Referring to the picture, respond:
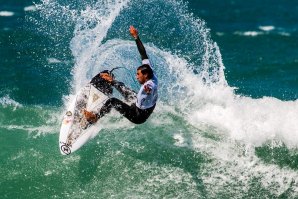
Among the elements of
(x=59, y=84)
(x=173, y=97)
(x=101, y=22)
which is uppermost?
(x=101, y=22)

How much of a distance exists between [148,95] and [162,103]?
349 cm

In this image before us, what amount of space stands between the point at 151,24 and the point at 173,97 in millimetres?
6242

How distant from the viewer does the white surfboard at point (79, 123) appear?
13016mm

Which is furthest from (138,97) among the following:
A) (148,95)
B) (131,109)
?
(131,109)

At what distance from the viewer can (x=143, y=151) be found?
13.6 meters

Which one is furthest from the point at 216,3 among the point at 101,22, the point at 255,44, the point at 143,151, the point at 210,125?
the point at 143,151

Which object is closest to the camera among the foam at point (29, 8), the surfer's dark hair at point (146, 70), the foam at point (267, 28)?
the surfer's dark hair at point (146, 70)

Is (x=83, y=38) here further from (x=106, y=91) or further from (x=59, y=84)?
(x=106, y=91)

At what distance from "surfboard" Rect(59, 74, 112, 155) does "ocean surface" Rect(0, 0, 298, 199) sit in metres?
0.48

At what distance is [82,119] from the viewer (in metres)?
13.4

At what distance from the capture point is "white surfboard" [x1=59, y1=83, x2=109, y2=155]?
42.7 feet

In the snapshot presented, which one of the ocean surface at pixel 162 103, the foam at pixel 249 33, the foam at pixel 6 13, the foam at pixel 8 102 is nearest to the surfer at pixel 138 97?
the ocean surface at pixel 162 103

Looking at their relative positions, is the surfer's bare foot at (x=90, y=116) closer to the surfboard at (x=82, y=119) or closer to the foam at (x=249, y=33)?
the surfboard at (x=82, y=119)

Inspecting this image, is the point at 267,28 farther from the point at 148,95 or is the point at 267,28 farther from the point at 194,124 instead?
the point at 148,95
